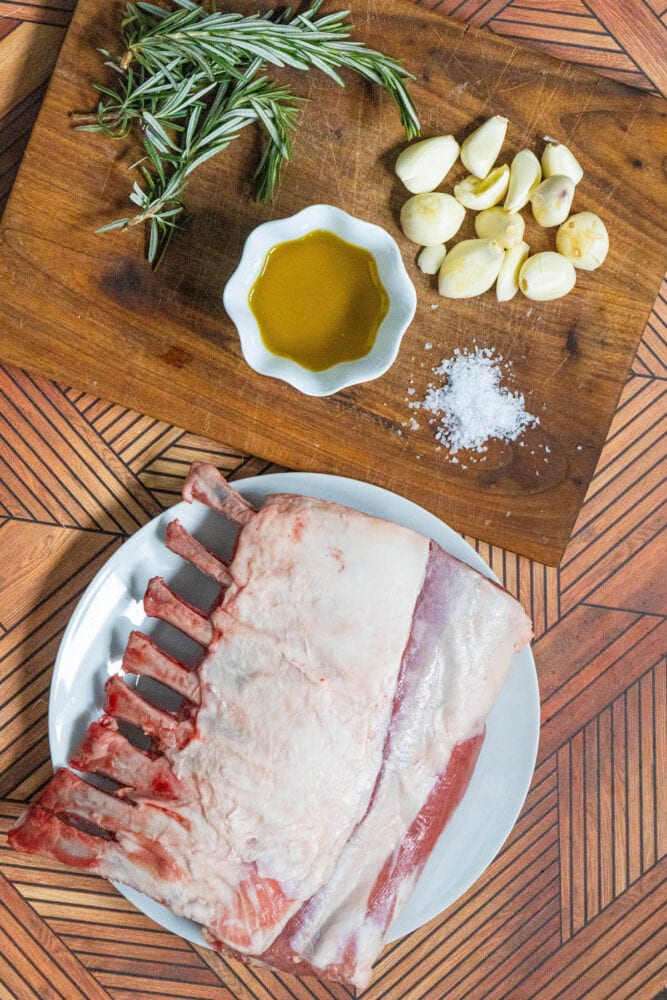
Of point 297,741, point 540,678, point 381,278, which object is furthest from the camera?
point 540,678

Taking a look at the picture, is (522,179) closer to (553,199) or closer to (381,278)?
(553,199)

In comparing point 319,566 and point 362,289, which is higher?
point 362,289

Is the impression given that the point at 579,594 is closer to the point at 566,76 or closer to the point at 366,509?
the point at 366,509

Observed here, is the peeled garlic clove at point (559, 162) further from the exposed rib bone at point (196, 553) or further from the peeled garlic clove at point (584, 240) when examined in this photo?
the exposed rib bone at point (196, 553)

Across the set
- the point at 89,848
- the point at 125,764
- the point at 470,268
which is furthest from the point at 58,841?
the point at 470,268

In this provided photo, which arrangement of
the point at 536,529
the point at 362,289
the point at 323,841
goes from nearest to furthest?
the point at 323,841 < the point at 362,289 < the point at 536,529

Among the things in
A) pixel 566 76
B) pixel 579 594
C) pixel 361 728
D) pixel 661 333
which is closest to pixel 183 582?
pixel 361 728

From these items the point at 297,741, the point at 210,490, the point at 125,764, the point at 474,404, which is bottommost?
the point at 125,764
